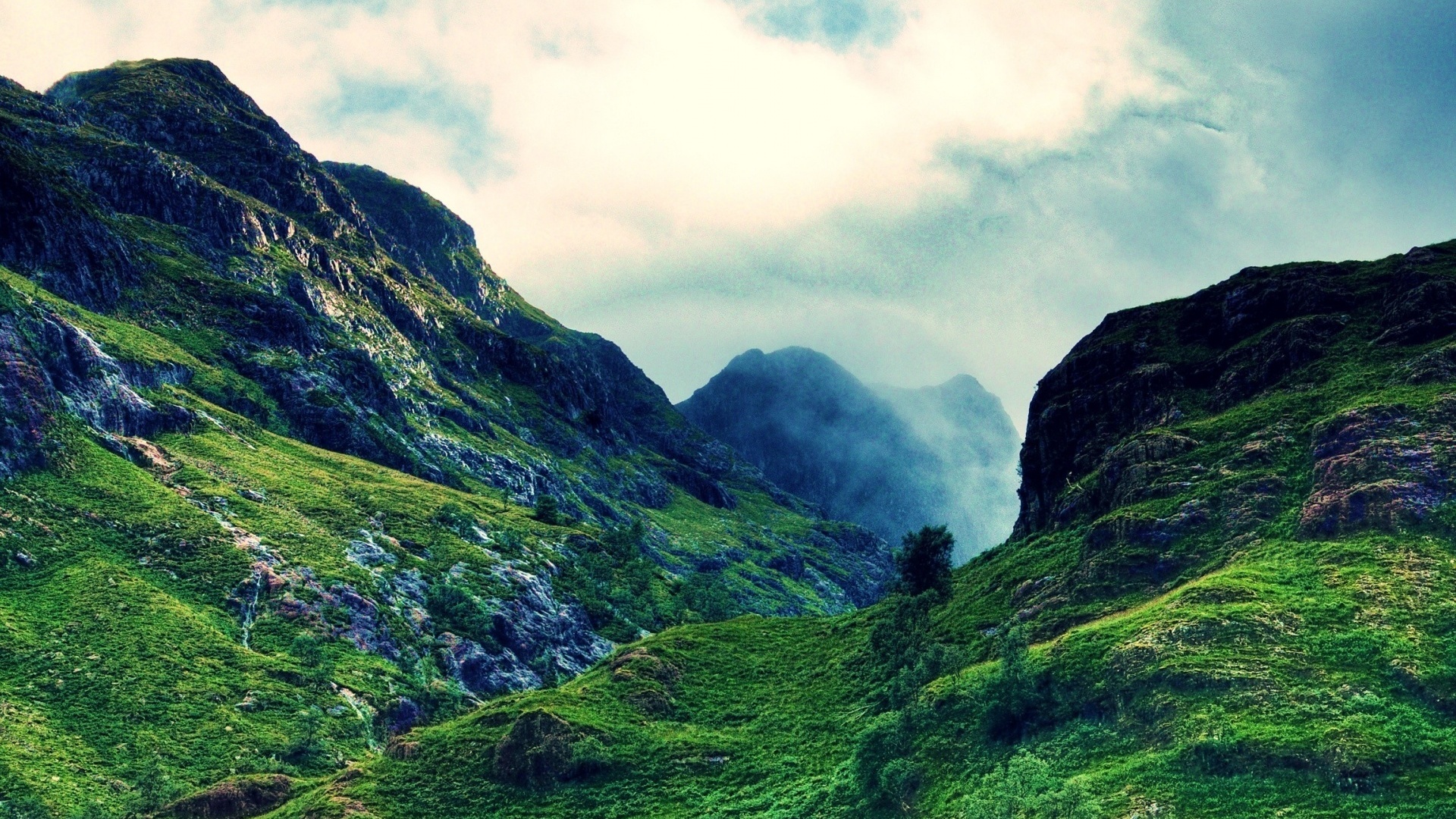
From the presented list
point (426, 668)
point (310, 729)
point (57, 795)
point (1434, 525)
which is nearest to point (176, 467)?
point (426, 668)

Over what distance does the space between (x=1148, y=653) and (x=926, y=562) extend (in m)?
58.6

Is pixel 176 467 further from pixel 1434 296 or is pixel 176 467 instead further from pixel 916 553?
pixel 1434 296

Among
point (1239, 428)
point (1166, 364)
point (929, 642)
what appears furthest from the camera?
point (1166, 364)

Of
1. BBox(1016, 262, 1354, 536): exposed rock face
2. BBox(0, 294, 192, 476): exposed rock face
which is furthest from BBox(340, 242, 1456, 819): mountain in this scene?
BBox(0, 294, 192, 476): exposed rock face

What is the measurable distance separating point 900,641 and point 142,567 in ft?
397

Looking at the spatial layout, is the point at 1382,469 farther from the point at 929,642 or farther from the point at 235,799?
the point at 235,799

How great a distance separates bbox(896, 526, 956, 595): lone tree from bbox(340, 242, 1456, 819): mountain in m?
3.52

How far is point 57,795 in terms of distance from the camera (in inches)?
4141

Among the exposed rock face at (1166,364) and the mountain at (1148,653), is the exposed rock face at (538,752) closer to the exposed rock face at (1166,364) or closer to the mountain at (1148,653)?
the mountain at (1148,653)

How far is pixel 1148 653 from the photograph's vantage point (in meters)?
91.0

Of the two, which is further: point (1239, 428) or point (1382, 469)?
point (1239, 428)

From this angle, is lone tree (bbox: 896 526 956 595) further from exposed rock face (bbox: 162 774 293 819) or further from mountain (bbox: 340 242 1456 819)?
exposed rock face (bbox: 162 774 293 819)

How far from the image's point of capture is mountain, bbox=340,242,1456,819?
77.3 m

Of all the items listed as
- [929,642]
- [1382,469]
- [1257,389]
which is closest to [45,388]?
[929,642]
